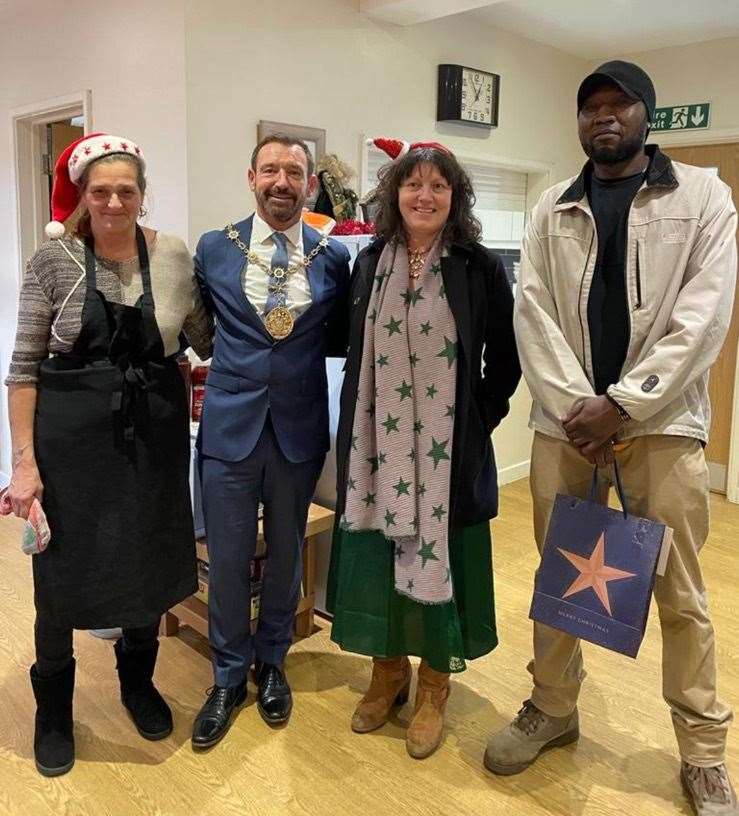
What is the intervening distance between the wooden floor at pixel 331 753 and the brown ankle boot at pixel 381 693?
1.4 inches

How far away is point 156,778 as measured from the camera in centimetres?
189

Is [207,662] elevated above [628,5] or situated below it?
below

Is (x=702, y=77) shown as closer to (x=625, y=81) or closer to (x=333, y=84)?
(x=333, y=84)

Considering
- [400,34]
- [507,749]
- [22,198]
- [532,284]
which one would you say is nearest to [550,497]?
[532,284]

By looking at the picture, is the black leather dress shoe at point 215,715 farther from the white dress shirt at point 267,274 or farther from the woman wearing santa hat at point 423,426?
the white dress shirt at point 267,274

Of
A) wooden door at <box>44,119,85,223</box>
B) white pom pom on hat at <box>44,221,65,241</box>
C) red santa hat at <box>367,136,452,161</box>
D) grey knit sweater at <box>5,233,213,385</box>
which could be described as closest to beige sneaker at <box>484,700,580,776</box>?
Result: grey knit sweater at <box>5,233,213,385</box>

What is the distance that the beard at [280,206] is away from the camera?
190 centimetres

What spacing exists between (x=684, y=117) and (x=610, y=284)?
314cm

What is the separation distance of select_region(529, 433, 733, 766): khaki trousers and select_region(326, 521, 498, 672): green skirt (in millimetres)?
184

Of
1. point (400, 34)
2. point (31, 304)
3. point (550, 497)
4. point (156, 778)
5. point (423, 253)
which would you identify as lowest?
point (156, 778)

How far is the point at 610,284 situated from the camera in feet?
5.48

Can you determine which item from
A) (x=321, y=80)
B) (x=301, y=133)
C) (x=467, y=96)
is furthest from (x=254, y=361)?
(x=467, y=96)

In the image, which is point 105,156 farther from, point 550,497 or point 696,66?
point 696,66

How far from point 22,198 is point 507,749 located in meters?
3.32
